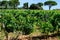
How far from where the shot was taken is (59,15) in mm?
16797

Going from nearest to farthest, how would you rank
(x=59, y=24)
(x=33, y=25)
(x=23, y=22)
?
1. (x=23, y=22)
2. (x=33, y=25)
3. (x=59, y=24)

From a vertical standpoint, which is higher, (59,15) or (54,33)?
(59,15)

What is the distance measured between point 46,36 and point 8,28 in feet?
8.01

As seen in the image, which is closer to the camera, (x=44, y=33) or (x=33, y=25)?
(x=33, y=25)

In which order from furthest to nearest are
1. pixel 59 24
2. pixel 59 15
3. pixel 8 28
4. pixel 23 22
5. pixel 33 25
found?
pixel 59 15
pixel 59 24
pixel 8 28
pixel 33 25
pixel 23 22

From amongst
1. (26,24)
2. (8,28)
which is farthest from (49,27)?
(8,28)

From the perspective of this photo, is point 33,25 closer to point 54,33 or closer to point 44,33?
point 44,33

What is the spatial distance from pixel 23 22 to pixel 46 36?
2282 millimetres

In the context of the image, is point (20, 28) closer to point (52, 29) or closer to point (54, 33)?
point (52, 29)

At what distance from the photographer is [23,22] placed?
12492 mm

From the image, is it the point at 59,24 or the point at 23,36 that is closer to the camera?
the point at 23,36

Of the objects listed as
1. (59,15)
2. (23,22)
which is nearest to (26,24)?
(23,22)

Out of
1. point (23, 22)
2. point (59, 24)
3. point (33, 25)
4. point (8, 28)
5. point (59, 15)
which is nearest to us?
point (23, 22)

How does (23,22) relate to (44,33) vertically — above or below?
above
